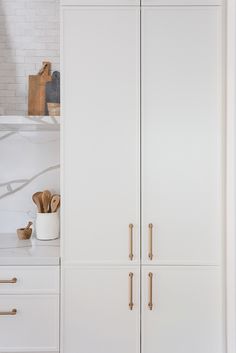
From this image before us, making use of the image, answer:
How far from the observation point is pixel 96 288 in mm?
1777

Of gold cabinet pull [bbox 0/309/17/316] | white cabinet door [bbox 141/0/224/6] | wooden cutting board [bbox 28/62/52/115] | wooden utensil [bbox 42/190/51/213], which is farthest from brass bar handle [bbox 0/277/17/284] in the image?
white cabinet door [bbox 141/0/224/6]

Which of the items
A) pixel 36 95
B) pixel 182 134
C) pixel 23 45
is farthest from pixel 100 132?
pixel 23 45

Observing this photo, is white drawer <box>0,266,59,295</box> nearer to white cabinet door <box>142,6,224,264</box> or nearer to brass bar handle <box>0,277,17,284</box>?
brass bar handle <box>0,277,17,284</box>

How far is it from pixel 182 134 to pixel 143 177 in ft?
0.97

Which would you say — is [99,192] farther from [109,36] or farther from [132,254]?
[109,36]

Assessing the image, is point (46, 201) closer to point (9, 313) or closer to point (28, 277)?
point (28, 277)

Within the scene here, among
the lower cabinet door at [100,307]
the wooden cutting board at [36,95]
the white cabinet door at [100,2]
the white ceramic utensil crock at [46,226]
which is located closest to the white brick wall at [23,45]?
the wooden cutting board at [36,95]

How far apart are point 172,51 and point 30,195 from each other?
128 cm

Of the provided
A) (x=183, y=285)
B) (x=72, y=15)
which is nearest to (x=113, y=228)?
(x=183, y=285)

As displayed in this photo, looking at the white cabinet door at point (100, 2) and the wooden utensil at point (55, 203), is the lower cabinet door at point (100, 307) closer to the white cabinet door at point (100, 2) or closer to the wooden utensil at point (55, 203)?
the wooden utensil at point (55, 203)

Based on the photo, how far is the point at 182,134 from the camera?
5.78 ft

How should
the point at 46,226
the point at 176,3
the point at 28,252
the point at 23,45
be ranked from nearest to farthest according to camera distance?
the point at 176,3 < the point at 28,252 < the point at 46,226 < the point at 23,45

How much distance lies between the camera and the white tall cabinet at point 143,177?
→ 1.75 m

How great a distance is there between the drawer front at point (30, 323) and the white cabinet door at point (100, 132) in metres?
0.27
